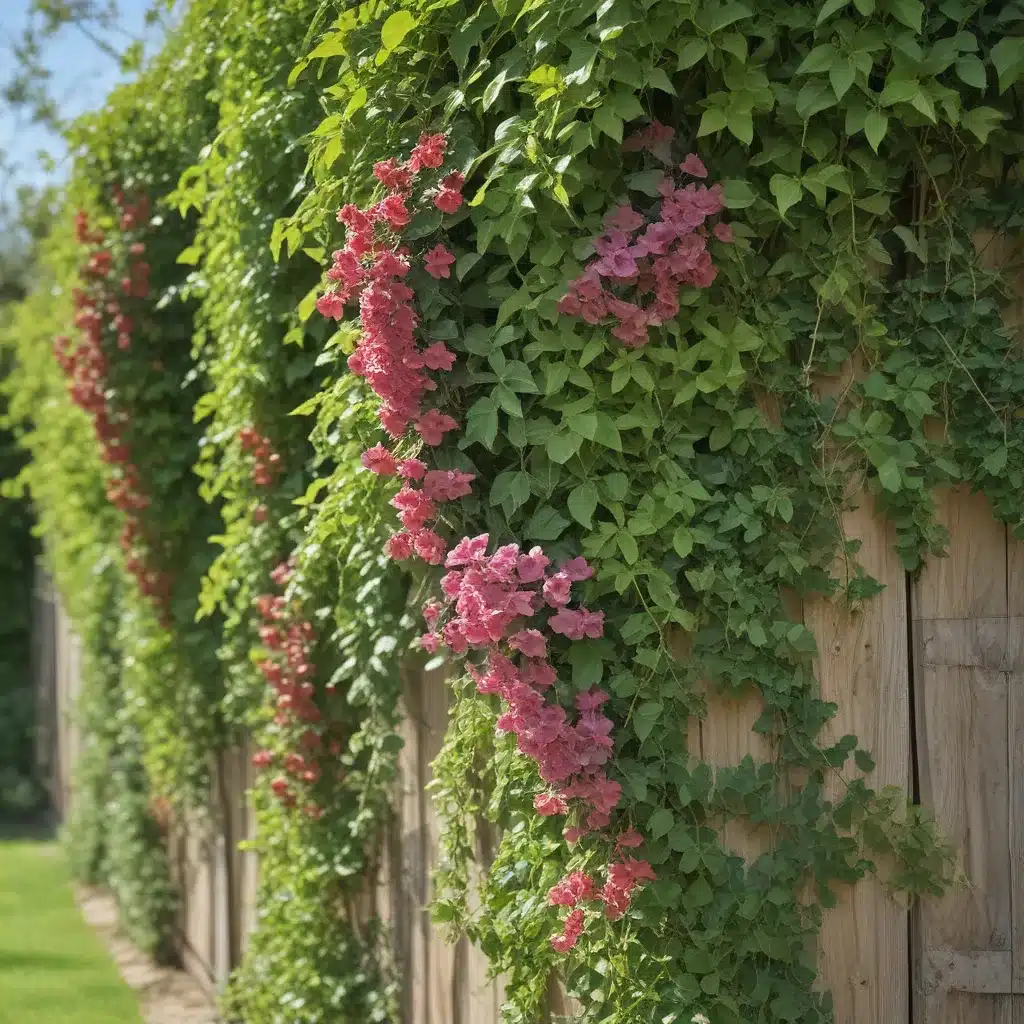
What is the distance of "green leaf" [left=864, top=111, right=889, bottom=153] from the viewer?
2.38m

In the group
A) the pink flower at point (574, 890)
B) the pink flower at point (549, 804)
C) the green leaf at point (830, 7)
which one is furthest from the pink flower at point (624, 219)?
the pink flower at point (574, 890)

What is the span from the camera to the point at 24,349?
7.38 meters

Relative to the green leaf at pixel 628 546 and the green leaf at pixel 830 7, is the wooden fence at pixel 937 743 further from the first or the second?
the green leaf at pixel 830 7

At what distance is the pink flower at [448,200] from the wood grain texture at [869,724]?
0.97 metres

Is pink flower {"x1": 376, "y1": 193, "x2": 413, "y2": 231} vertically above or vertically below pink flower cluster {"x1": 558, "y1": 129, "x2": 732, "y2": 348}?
above

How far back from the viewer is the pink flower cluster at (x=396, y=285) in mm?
2627

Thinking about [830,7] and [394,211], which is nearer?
[830,7]

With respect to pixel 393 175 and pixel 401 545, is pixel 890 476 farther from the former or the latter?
pixel 393 175

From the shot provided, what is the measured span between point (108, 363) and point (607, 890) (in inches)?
134

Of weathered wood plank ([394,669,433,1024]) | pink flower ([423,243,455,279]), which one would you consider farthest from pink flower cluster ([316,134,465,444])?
weathered wood plank ([394,669,433,1024])

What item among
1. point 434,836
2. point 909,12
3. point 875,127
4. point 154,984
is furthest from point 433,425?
point 154,984

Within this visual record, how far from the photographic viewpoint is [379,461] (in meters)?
2.75

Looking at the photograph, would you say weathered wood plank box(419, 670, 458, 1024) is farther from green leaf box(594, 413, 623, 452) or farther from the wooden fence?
green leaf box(594, 413, 623, 452)

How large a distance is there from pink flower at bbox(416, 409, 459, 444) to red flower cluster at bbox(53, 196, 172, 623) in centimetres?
271
